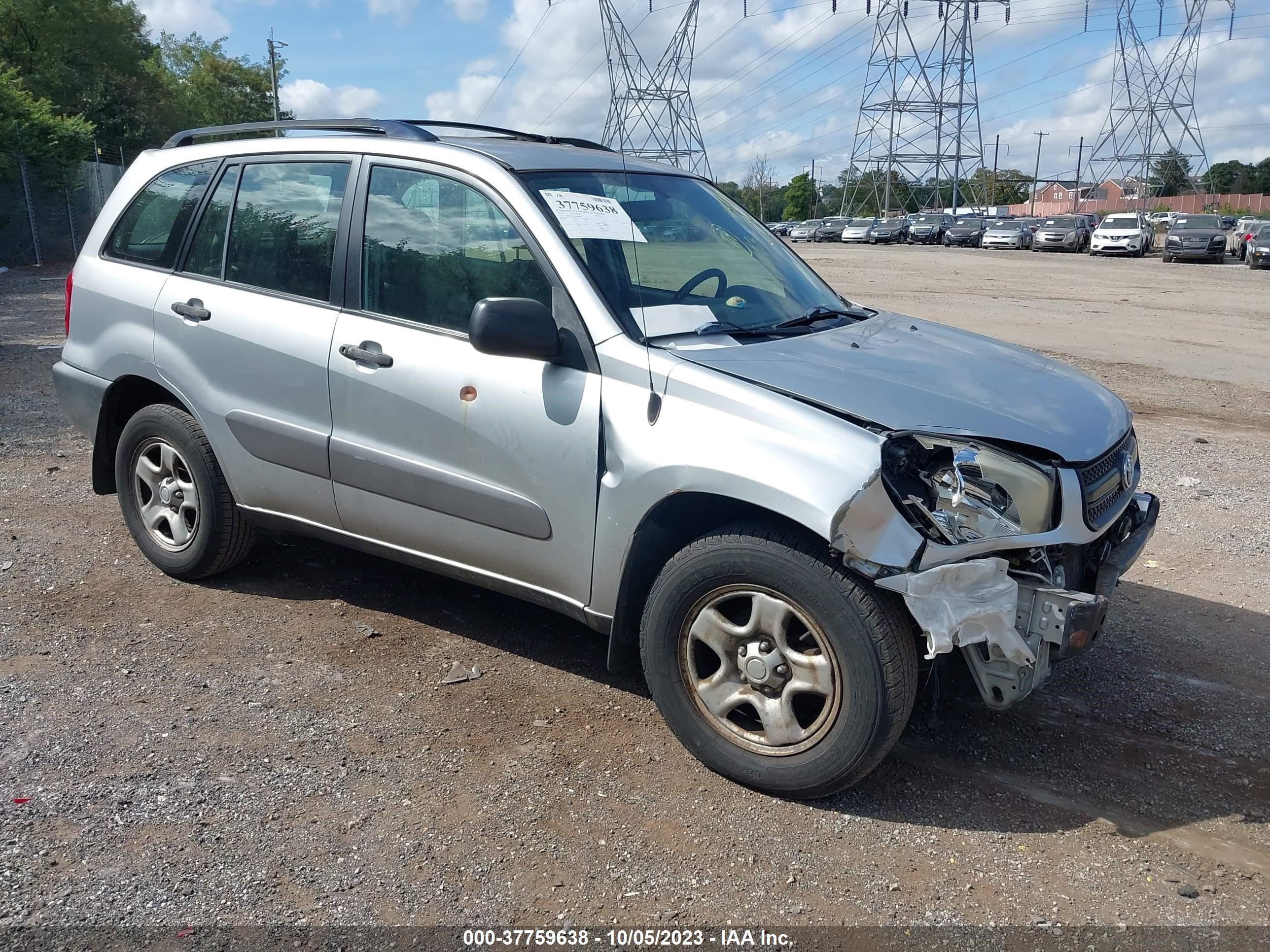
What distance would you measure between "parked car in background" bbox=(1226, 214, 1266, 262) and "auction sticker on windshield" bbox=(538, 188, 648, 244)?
3582 centimetres

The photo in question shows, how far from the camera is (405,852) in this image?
Answer: 3.03m

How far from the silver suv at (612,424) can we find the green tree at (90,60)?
36.6m

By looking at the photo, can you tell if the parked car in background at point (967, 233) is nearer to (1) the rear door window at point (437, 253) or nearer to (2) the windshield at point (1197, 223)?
(2) the windshield at point (1197, 223)

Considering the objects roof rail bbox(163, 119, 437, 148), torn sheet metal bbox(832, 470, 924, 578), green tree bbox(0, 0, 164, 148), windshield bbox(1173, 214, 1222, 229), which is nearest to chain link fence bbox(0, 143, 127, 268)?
green tree bbox(0, 0, 164, 148)

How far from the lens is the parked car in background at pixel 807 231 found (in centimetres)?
6131

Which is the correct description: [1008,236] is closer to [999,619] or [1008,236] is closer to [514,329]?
[514,329]

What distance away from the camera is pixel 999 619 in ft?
9.77

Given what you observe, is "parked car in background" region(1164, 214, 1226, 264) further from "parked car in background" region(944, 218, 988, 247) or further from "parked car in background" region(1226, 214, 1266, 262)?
"parked car in background" region(944, 218, 988, 247)

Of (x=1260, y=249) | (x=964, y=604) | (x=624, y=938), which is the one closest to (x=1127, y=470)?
(x=964, y=604)

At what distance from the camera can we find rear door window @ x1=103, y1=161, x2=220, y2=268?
475 centimetres

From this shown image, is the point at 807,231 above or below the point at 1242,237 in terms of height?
above

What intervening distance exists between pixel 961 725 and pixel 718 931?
146 cm

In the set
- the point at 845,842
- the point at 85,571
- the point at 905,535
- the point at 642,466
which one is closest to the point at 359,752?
the point at 642,466

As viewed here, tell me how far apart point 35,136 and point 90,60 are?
2229 centimetres
